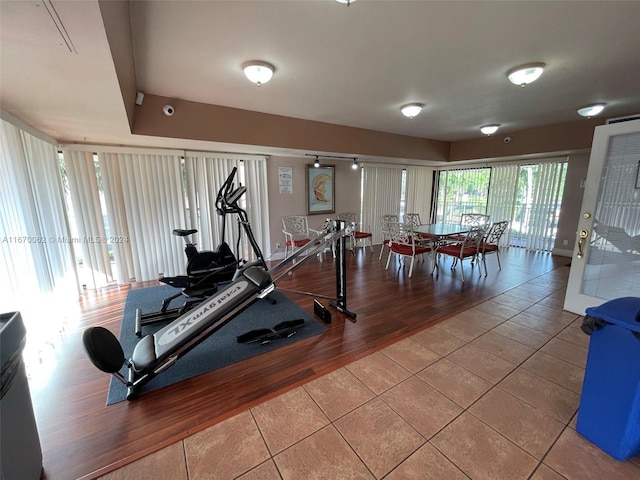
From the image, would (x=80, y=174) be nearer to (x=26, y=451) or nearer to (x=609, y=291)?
(x=26, y=451)

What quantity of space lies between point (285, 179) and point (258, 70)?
3044 millimetres

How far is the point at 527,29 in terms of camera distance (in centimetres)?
202

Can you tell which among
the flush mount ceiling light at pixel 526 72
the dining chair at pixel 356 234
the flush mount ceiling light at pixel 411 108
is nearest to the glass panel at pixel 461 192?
the dining chair at pixel 356 234

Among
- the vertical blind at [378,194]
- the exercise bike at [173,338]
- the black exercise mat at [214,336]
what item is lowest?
the black exercise mat at [214,336]

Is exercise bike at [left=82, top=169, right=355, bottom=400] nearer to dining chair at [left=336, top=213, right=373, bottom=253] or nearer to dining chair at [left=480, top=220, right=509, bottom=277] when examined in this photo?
dining chair at [left=336, top=213, right=373, bottom=253]

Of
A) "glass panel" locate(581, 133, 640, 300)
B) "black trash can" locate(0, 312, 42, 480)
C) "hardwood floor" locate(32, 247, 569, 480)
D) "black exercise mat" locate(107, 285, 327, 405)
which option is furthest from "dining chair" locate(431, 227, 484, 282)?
"black trash can" locate(0, 312, 42, 480)

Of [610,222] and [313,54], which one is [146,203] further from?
[610,222]

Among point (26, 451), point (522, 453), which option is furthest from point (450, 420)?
point (26, 451)

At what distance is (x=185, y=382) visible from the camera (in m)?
2.06

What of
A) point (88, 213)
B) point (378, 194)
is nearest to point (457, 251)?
point (378, 194)

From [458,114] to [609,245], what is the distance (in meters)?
2.69

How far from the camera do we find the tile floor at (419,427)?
1.39 m

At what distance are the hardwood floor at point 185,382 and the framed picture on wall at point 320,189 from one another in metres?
2.45

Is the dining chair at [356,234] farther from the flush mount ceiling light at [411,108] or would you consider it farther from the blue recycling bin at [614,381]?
the blue recycling bin at [614,381]
